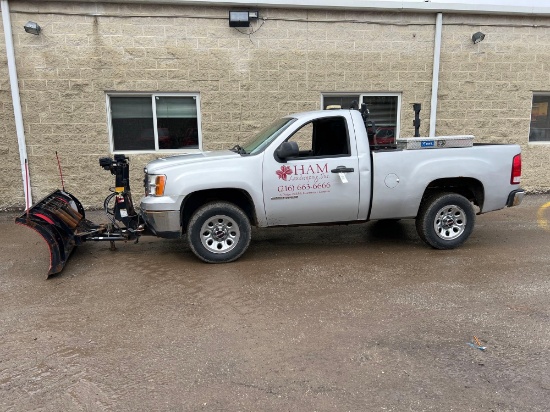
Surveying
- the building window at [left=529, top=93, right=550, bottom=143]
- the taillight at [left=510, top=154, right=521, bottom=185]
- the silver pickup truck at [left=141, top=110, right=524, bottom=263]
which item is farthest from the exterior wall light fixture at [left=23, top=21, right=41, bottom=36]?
the building window at [left=529, top=93, right=550, bottom=143]

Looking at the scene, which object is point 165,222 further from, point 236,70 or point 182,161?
point 236,70

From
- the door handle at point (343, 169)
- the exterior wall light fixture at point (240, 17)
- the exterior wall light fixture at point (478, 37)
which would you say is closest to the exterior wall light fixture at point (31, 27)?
the exterior wall light fixture at point (240, 17)

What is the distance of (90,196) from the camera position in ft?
30.0

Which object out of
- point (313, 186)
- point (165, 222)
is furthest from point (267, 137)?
→ point (165, 222)

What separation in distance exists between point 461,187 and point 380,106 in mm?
4120

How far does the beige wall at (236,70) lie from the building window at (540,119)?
303mm

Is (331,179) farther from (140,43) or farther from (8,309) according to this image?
(140,43)

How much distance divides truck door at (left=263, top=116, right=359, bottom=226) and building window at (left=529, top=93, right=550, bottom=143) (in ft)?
23.1

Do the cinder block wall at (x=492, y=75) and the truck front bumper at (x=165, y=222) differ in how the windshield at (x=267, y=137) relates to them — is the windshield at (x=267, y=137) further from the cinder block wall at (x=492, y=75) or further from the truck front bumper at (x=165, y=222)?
the cinder block wall at (x=492, y=75)

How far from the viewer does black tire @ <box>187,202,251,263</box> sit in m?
5.50

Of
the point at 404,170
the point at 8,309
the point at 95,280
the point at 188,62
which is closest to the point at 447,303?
the point at 404,170


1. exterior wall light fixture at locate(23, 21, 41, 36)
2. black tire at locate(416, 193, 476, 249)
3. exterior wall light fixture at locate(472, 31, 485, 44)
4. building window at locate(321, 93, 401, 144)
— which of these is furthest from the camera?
building window at locate(321, 93, 401, 144)

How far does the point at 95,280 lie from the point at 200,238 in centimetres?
132

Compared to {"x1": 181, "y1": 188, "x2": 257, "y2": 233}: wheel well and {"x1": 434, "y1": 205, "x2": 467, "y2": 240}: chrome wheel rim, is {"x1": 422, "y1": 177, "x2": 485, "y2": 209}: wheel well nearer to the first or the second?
{"x1": 434, "y1": 205, "x2": 467, "y2": 240}: chrome wheel rim
